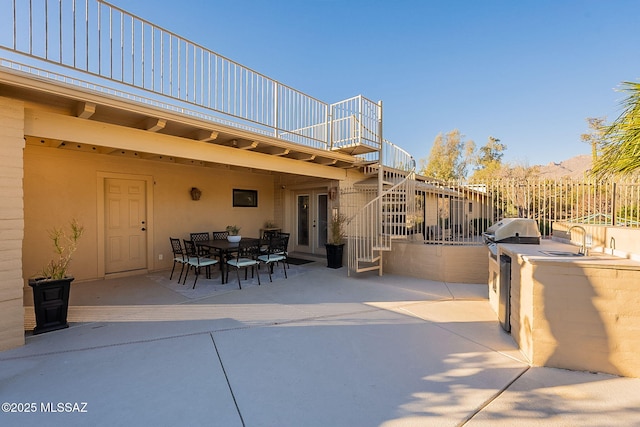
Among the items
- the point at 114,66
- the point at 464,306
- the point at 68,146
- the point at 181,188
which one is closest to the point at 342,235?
the point at 464,306

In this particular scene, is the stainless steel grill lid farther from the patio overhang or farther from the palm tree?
the patio overhang

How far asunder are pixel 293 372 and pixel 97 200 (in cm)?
577

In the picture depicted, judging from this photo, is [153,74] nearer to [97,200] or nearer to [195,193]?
[97,200]

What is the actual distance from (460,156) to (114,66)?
82.0 ft

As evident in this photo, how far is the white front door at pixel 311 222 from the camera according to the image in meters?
8.55

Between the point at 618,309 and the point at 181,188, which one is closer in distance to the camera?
the point at 618,309

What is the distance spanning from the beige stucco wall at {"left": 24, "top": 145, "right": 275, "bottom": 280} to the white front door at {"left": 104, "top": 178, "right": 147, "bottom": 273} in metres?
0.18

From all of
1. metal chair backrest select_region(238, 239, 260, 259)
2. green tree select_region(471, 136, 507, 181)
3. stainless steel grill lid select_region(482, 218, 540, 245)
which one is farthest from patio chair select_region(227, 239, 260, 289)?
green tree select_region(471, 136, 507, 181)

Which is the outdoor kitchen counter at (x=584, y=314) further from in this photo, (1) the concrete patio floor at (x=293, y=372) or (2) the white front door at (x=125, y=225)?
(2) the white front door at (x=125, y=225)

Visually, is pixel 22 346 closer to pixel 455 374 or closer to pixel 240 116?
pixel 240 116

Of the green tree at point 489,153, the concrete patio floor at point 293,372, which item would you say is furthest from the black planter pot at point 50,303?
the green tree at point 489,153

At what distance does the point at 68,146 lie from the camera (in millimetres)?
5301

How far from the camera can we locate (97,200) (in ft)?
18.8

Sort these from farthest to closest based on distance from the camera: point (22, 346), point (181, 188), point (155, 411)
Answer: point (181, 188) → point (22, 346) → point (155, 411)
